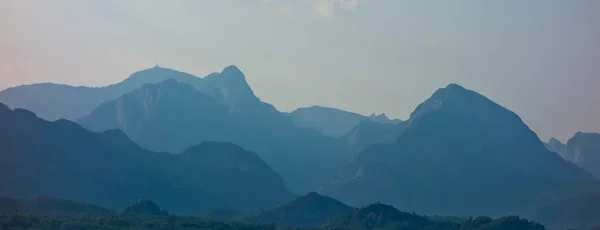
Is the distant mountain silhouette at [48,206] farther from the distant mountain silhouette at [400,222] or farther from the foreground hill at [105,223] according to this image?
the distant mountain silhouette at [400,222]

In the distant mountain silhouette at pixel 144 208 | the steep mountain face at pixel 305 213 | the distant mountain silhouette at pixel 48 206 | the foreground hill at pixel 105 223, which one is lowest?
the foreground hill at pixel 105 223

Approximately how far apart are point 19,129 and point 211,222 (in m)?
85.4

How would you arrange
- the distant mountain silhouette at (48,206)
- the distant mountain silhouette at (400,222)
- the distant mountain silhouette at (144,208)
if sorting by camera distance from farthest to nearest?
the distant mountain silhouette at (144,208) → the distant mountain silhouette at (400,222) → the distant mountain silhouette at (48,206)

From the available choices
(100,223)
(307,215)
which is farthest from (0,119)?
(100,223)

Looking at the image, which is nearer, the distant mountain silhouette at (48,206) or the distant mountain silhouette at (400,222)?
the distant mountain silhouette at (48,206)

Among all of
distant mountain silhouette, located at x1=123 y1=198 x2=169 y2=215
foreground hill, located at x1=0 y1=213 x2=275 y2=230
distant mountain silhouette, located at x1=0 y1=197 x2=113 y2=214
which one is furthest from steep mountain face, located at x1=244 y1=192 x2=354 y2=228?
foreground hill, located at x1=0 y1=213 x2=275 y2=230

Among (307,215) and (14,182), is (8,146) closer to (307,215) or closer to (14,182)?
(14,182)

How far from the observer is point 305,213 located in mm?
181875

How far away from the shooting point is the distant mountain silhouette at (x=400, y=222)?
151750mm

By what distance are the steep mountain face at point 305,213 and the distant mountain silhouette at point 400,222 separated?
13.2 m

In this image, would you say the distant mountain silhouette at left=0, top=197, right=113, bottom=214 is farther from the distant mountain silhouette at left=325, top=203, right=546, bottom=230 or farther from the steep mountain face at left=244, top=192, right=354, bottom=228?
the distant mountain silhouette at left=325, top=203, right=546, bottom=230

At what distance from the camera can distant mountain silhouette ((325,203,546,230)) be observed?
152m

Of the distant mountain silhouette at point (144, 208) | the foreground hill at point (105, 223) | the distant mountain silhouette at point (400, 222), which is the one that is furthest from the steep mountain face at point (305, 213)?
the foreground hill at point (105, 223)

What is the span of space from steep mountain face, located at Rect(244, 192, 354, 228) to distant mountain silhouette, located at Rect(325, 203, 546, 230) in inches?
518
